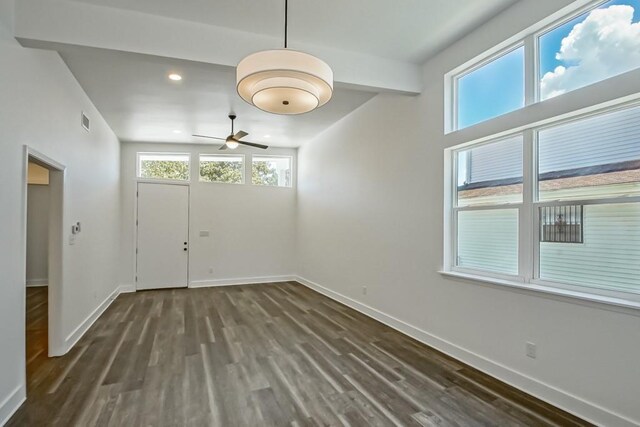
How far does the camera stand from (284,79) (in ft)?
6.57

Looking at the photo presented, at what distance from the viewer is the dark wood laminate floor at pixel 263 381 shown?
7.77 ft

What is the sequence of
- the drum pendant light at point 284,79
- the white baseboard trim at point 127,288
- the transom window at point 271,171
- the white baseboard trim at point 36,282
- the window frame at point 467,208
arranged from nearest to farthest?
the drum pendant light at point 284,79
the window frame at point 467,208
the white baseboard trim at point 127,288
the white baseboard trim at point 36,282
the transom window at point 271,171

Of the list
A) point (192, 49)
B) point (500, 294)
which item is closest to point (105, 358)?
point (192, 49)

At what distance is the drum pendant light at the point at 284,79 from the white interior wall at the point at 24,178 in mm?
1819

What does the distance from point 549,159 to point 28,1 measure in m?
4.43

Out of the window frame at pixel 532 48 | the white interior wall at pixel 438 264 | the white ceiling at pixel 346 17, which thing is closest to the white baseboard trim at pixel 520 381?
the white interior wall at pixel 438 264

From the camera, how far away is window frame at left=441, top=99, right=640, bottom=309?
90.8 inches

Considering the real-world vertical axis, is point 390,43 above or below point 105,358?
above

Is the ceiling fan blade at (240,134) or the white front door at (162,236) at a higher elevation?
the ceiling fan blade at (240,134)

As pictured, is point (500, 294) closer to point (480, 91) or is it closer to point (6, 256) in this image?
point (480, 91)

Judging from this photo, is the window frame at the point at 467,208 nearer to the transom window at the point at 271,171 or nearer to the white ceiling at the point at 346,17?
the white ceiling at the point at 346,17

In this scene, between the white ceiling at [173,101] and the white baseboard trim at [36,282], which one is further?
the white baseboard trim at [36,282]

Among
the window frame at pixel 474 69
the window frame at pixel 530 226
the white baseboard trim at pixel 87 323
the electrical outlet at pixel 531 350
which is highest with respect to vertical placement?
the window frame at pixel 474 69

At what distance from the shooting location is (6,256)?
2389 mm
